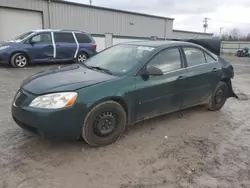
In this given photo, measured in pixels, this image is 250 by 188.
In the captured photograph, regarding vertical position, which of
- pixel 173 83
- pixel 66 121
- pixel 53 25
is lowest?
pixel 66 121

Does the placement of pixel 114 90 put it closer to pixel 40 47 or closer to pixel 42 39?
pixel 40 47

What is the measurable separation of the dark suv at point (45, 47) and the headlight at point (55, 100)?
290 inches

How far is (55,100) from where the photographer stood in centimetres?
309

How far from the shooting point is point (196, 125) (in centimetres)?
452

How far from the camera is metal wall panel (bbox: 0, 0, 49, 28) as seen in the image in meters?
15.2

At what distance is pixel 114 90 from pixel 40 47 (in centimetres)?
860

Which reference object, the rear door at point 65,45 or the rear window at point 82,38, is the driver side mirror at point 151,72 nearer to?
the rear door at point 65,45

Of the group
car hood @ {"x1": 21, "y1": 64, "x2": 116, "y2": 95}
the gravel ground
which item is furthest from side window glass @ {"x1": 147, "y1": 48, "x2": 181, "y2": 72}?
the gravel ground

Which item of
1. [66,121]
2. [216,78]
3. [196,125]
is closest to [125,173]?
[66,121]

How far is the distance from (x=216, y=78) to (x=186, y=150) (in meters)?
2.16

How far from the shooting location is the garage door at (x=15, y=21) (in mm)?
15305

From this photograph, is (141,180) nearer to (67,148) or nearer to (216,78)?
(67,148)

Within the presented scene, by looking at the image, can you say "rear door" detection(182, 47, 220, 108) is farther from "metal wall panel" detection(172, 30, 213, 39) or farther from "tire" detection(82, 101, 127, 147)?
"metal wall panel" detection(172, 30, 213, 39)

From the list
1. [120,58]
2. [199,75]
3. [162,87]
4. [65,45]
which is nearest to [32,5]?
[65,45]
